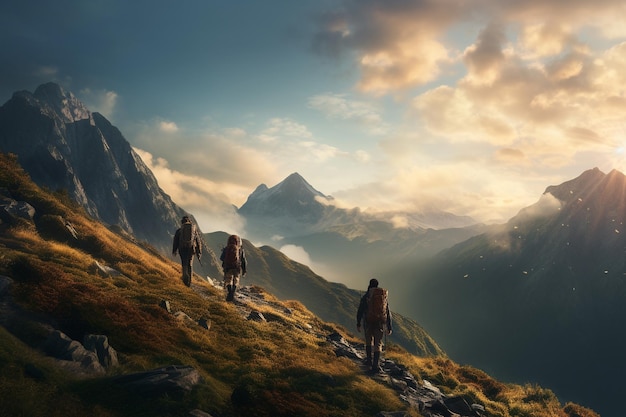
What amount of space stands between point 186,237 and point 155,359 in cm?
1181

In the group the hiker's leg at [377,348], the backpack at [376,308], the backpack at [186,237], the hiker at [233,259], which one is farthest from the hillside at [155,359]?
the backpack at [186,237]

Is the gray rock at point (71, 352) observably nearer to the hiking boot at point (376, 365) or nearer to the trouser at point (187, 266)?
the hiking boot at point (376, 365)

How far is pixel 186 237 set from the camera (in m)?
23.6

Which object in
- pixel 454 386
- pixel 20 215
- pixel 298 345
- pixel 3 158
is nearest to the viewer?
pixel 298 345

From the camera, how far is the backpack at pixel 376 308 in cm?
1797

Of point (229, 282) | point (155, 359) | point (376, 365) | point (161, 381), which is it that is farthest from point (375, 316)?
point (229, 282)

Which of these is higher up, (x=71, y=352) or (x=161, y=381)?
(x=71, y=352)

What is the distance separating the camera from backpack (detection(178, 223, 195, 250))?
77.4 ft

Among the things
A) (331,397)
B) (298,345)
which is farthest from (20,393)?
(298,345)

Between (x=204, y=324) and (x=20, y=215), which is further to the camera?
(x=20, y=215)

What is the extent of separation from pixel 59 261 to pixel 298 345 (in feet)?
38.2

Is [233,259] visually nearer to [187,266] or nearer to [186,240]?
[186,240]

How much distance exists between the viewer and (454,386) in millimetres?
22375

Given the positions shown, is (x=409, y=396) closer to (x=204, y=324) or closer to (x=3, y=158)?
(x=204, y=324)
